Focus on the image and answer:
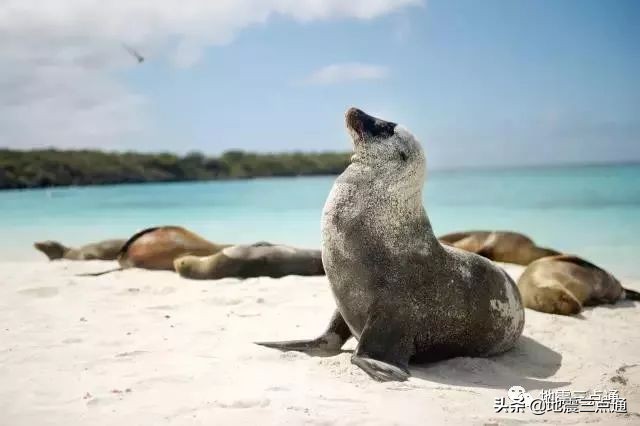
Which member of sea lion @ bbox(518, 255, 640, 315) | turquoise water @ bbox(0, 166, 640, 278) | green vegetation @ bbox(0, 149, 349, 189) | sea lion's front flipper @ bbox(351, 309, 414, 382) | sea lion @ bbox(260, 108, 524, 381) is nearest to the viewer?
sea lion's front flipper @ bbox(351, 309, 414, 382)

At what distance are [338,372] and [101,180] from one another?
50331 millimetres

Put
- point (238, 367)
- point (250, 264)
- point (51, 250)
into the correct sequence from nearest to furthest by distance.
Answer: point (238, 367) < point (250, 264) < point (51, 250)

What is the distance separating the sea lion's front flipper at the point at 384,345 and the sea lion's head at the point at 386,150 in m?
0.83

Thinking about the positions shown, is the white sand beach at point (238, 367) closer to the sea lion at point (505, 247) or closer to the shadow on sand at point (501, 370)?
the shadow on sand at point (501, 370)

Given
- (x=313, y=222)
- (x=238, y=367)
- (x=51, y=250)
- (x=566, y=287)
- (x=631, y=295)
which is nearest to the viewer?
(x=238, y=367)

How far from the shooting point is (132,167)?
53562 millimetres

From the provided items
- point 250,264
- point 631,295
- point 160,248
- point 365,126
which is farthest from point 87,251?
point 631,295

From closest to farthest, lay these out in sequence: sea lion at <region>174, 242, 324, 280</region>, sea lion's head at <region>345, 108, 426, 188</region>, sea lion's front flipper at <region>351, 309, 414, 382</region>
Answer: sea lion's front flipper at <region>351, 309, 414, 382</region> → sea lion's head at <region>345, 108, 426, 188</region> → sea lion at <region>174, 242, 324, 280</region>

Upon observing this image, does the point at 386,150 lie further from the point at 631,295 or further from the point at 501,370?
the point at 631,295

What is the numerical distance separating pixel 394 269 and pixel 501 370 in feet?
3.03

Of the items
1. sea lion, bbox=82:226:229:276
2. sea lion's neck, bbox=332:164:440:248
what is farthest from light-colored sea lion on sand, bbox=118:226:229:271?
sea lion's neck, bbox=332:164:440:248

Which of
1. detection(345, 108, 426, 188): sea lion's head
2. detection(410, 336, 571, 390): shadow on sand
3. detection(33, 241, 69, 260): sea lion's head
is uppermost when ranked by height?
detection(345, 108, 426, 188): sea lion's head

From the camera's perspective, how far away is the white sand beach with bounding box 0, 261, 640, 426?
2.93 meters

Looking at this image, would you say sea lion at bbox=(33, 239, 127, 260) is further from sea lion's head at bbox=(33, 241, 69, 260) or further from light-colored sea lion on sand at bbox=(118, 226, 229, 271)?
light-colored sea lion on sand at bbox=(118, 226, 229, 271)
